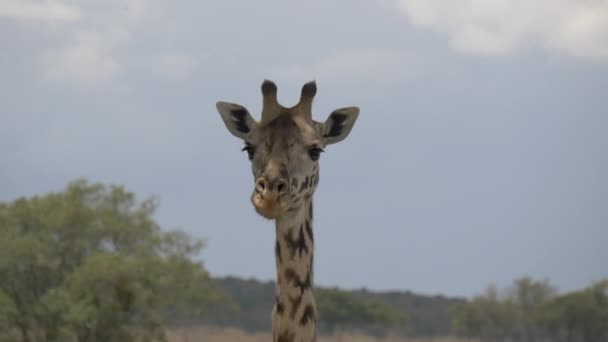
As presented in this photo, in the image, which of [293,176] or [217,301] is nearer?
[293,176]

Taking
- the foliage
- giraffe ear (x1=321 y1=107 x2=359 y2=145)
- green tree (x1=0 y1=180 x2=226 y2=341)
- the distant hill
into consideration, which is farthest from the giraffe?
the distant hill

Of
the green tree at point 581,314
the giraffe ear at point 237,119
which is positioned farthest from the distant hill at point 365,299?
the giraffe ear at point 237,119

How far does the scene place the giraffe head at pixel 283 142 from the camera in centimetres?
802

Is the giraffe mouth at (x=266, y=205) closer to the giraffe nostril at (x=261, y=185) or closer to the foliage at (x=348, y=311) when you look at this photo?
the giraffe nostril at (x=261, y=185)

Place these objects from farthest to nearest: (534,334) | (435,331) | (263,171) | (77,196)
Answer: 1. (435,331)
2. (534,334)
3. (77,196)
4. (263,171)

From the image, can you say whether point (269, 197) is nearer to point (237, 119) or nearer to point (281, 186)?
point (281, 186)

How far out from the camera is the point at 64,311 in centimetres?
2967

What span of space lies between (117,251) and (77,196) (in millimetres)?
1772

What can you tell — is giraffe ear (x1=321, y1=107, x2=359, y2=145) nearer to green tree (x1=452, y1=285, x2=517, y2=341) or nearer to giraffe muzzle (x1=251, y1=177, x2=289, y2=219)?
giraffe muzzle (x1=251, y1=177, x2=289, y2=219)

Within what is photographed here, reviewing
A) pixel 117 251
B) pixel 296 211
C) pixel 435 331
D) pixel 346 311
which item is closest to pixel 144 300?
pixel 117 251

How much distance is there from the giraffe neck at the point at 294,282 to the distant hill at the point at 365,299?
54.9 m

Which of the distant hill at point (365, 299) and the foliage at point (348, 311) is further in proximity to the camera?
the distant hill at point (365, 299)

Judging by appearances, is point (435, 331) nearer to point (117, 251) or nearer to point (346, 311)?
point (346, 311)

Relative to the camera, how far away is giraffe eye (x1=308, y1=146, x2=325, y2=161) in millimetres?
8594
